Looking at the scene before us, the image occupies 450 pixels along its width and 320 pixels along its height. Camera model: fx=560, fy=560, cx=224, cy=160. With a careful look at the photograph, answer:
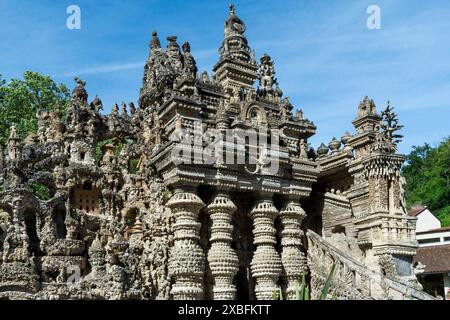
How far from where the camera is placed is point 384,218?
620 inches

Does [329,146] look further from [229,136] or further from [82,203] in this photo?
[82,203]

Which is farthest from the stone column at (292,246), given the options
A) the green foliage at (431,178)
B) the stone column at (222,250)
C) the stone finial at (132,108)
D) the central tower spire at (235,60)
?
the green foliage at (431,178)

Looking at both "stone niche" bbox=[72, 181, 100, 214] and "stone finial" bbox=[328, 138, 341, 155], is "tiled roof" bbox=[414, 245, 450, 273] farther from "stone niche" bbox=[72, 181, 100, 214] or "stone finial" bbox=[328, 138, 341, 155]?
"stone niche" bbox=[72, 181, 100, 214]

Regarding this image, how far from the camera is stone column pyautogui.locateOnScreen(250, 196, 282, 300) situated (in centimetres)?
1525

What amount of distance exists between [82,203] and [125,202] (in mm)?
1230

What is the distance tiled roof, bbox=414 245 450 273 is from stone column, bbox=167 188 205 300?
19811 mm

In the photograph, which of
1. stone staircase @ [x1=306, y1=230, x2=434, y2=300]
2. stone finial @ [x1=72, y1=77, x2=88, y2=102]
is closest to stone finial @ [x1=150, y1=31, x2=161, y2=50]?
stone finial @ [x1=72, y1=77, x2=88, y2=102]

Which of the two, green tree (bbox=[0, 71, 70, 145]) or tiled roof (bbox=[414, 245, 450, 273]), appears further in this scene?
tiled roof (bbox=[414, 245, 450, 273])

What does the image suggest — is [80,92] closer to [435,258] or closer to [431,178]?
[435,258]

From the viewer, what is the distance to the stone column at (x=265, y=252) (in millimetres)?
15250

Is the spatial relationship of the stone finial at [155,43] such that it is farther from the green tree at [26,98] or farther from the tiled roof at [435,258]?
the tiled roof at [435,258]

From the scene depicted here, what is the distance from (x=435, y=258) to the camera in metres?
31.1

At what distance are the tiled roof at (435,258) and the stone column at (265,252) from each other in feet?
57.3
